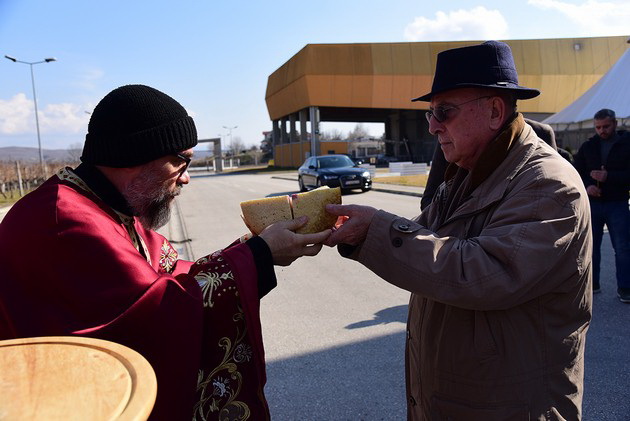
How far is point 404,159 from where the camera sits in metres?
54.0

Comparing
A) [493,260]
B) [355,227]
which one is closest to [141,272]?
[355,227]

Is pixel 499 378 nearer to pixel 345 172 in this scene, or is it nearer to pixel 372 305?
pixel 372 305

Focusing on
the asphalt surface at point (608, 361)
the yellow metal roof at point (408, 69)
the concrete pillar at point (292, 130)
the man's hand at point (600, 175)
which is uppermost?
the yellow metal roof at point (408, 69)

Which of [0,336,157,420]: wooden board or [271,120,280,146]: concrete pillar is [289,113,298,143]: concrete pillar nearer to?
[271,120,280,146]: concrete pillar

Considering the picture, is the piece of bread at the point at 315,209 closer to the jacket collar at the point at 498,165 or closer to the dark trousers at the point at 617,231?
the jacket collar at the point at 498,165

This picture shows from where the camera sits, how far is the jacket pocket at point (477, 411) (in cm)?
165

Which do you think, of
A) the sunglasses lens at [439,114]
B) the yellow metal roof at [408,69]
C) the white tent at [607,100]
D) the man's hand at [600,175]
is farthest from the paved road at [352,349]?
the yellow metal roof at [408,69]

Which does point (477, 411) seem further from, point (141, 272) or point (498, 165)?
point (141, 272)

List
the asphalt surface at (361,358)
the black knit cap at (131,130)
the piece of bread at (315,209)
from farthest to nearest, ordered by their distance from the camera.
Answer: the asphalt surface at (361,358), the piece of bread at (315,209), the black knit cap at (131,130)

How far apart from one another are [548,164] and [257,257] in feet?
3.73

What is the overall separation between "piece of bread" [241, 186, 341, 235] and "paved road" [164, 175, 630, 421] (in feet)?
5.72

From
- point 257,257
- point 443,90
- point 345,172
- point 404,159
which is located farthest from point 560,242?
point 404,159

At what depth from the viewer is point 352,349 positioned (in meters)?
4.17

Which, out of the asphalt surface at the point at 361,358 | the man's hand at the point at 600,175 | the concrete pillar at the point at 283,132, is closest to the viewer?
the asphalt surface at the point at 361,358
